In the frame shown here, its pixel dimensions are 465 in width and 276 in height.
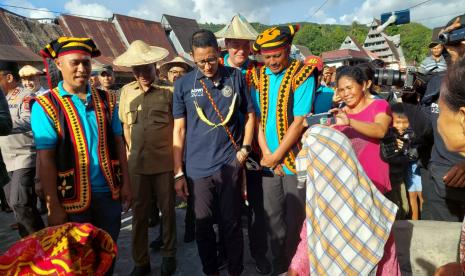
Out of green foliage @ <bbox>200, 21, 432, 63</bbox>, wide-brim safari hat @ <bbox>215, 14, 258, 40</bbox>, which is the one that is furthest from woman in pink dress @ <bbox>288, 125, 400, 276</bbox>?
green foliage @ <bbox>200, 21, 432, 63</bbox>

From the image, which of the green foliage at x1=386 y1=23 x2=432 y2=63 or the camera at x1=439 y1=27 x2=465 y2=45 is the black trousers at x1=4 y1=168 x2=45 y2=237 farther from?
the green foliage at x1=386 y1=23 x2=432 y2=63

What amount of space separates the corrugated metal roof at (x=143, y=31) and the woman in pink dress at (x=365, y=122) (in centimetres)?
2439

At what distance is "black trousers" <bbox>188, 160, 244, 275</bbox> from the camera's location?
278 centimetres

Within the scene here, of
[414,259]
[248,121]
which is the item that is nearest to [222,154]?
[248,121]

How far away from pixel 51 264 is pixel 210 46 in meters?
1.95

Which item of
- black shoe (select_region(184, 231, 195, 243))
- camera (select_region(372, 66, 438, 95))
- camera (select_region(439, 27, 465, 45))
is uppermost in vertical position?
camera (select_region(439, 27, 465, 45))

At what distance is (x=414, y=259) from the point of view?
2.65m

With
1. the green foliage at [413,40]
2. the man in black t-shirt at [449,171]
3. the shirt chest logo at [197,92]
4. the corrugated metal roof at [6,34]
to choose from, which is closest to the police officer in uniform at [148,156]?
the shirt chest logo at [197,92]

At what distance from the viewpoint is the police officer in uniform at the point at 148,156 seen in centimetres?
313

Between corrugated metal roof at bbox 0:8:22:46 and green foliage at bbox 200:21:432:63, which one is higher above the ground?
green foliage at bbox 200:21:432:63

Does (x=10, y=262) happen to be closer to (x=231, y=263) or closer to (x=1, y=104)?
(x=1, y=104)

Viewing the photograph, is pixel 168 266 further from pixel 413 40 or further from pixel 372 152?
pixel 413 40

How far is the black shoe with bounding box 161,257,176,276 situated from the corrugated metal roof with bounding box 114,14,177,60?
24069 mm

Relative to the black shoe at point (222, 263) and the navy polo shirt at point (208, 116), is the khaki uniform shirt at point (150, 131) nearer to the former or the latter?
the navy polo shirt at point (208, 116)
